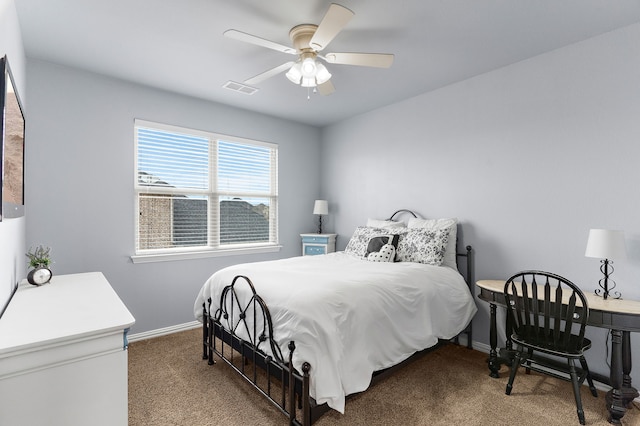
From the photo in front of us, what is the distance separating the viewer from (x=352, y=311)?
6.66 feet

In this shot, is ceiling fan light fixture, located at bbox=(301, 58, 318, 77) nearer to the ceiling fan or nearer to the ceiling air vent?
the ceiling fan

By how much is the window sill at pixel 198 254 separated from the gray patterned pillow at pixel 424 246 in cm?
196

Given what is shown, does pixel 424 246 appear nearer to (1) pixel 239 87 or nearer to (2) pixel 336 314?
(2) pixel 336 314

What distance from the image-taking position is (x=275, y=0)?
6.70 ft

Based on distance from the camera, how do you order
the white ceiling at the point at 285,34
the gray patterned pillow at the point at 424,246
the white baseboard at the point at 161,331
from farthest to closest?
1. the white baseboard at the point at 161,331
2. the gray patterned pillow at the point at 424,246
3. the white ceiling at the point at 285,34

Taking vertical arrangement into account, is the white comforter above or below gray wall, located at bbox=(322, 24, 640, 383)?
below

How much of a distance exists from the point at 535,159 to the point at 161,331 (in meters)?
4.17

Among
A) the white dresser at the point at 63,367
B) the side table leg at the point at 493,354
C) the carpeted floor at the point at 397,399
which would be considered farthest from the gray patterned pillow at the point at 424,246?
the white dresser at the point at 63,367

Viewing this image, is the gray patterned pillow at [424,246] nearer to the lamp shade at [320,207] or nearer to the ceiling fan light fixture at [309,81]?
the lamp shade at [320,207]

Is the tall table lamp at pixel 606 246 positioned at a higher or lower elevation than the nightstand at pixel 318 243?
higher

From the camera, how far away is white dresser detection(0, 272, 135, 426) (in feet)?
3.73

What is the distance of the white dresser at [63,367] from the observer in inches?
44.8

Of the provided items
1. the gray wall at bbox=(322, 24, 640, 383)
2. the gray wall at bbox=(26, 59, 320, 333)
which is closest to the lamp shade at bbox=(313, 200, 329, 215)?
the gray wall at bbox=(322, 24, 640, 383)

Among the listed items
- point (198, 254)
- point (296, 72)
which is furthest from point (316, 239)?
point (296, 72)
